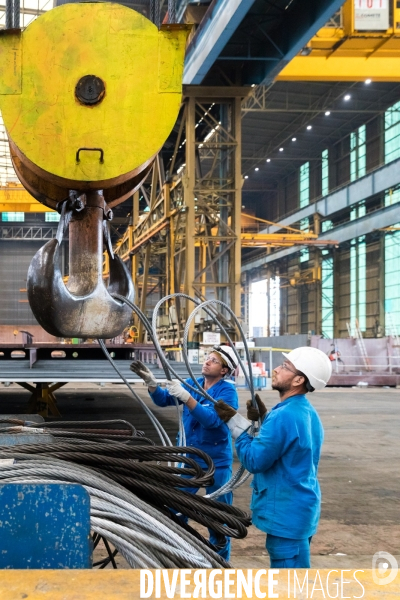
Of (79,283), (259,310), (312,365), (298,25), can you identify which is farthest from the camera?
(259,310)

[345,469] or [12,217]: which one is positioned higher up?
[12,217]

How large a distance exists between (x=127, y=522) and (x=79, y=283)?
1.22 metres

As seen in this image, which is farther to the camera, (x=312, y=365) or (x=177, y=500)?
(x=312, y=365)

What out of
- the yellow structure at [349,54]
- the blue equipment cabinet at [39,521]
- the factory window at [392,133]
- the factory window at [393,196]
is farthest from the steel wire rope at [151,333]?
the factory window at [392,133]

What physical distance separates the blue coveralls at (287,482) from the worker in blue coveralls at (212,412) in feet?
2.23

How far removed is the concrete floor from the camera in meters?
3.49

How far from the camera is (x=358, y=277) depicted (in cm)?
2464

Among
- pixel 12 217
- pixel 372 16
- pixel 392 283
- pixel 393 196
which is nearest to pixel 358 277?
pixel 392 283

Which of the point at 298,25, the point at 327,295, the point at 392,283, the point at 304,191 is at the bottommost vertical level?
the point at 327,295

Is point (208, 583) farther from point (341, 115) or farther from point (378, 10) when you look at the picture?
point (341, 115)

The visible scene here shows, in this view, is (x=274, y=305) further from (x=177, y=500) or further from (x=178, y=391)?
(x=177, y=500)

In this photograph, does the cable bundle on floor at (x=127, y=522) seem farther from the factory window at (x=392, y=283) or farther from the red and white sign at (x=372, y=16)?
the factory window at (x=392, y=283)

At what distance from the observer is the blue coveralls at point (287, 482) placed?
2.23 metres

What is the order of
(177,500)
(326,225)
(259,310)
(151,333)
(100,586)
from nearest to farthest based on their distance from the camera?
(100,586)
(177,500)
(151,333)
(326,225)
(259,310)
